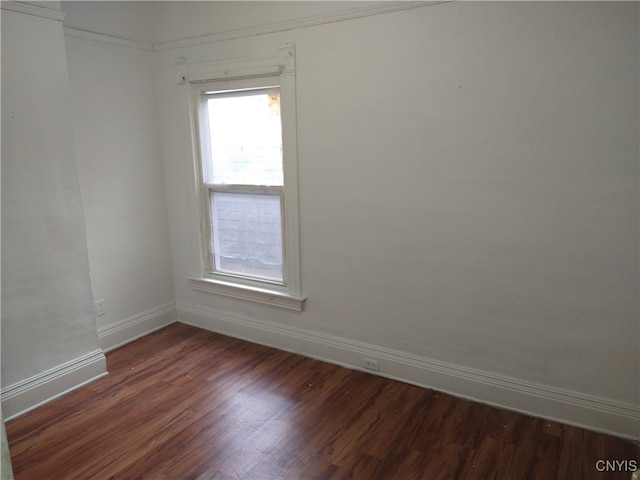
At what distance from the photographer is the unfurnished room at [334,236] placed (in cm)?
224

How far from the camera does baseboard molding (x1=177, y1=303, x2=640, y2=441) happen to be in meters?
2.39

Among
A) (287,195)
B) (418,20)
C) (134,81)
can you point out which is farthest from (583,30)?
(134,81)

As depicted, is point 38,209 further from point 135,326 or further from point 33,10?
point 135,326

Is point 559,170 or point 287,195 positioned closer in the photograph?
point 559,170

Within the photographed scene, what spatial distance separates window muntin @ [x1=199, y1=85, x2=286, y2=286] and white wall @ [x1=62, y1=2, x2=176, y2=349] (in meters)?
0.49

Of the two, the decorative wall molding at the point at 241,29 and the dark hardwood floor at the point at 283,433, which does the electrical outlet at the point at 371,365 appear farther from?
the decorative wall molding at the point at 241,29

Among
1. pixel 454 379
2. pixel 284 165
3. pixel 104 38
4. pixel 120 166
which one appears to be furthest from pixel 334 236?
pixel 104 38

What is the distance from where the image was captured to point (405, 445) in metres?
2.34

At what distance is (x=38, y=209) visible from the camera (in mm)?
2645

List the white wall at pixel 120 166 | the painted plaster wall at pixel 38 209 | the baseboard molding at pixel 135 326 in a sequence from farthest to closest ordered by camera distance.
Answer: the baseboard molding at pixel 135 326, the white wall at pixel 120 166, the painted plaster wall at pixel 38 209

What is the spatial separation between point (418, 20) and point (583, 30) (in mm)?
829

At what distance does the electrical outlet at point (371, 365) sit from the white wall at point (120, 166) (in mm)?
1875

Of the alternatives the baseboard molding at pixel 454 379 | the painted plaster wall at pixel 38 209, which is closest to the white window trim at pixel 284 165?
the baseboard molding at pixel 454 379

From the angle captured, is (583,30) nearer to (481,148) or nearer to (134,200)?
(481,148)
